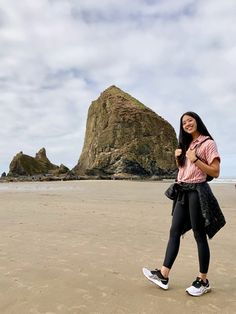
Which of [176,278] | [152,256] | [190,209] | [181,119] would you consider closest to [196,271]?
[176,278]

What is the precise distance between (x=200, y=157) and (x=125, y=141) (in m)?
72.9

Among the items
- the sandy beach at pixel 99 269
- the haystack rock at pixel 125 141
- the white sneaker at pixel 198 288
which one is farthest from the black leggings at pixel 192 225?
the haystack rock at pixel 125 141

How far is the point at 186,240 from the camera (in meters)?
7.72

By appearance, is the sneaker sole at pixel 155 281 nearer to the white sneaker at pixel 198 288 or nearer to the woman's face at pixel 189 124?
the white sneaker at pixel 198 288

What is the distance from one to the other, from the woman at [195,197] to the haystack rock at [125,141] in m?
64.6

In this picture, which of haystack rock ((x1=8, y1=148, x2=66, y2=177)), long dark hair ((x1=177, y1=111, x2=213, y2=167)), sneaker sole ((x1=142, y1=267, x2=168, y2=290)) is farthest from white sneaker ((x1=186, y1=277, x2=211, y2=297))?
haystack rock ((x1=8, y1=148, x2=66, y2=177))

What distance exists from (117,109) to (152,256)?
7589cm

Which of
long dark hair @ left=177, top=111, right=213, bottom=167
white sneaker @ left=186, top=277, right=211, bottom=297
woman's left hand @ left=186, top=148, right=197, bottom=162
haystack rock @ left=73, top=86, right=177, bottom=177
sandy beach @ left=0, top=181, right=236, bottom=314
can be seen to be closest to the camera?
sandy beach @ left=0, top=181, right=236, bottom=314

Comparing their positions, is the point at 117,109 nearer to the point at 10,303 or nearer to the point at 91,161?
the point at 91,161

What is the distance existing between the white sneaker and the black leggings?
130mm

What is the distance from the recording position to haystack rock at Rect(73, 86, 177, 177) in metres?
74.4

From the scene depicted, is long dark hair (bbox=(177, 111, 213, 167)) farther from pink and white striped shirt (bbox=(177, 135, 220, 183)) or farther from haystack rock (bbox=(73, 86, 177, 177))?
haystack rock (bbox=(73, 86, 177, 177))

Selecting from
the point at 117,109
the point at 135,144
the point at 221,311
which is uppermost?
the point at 117,109

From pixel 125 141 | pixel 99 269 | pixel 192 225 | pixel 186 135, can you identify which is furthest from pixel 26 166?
pixel 192 225
